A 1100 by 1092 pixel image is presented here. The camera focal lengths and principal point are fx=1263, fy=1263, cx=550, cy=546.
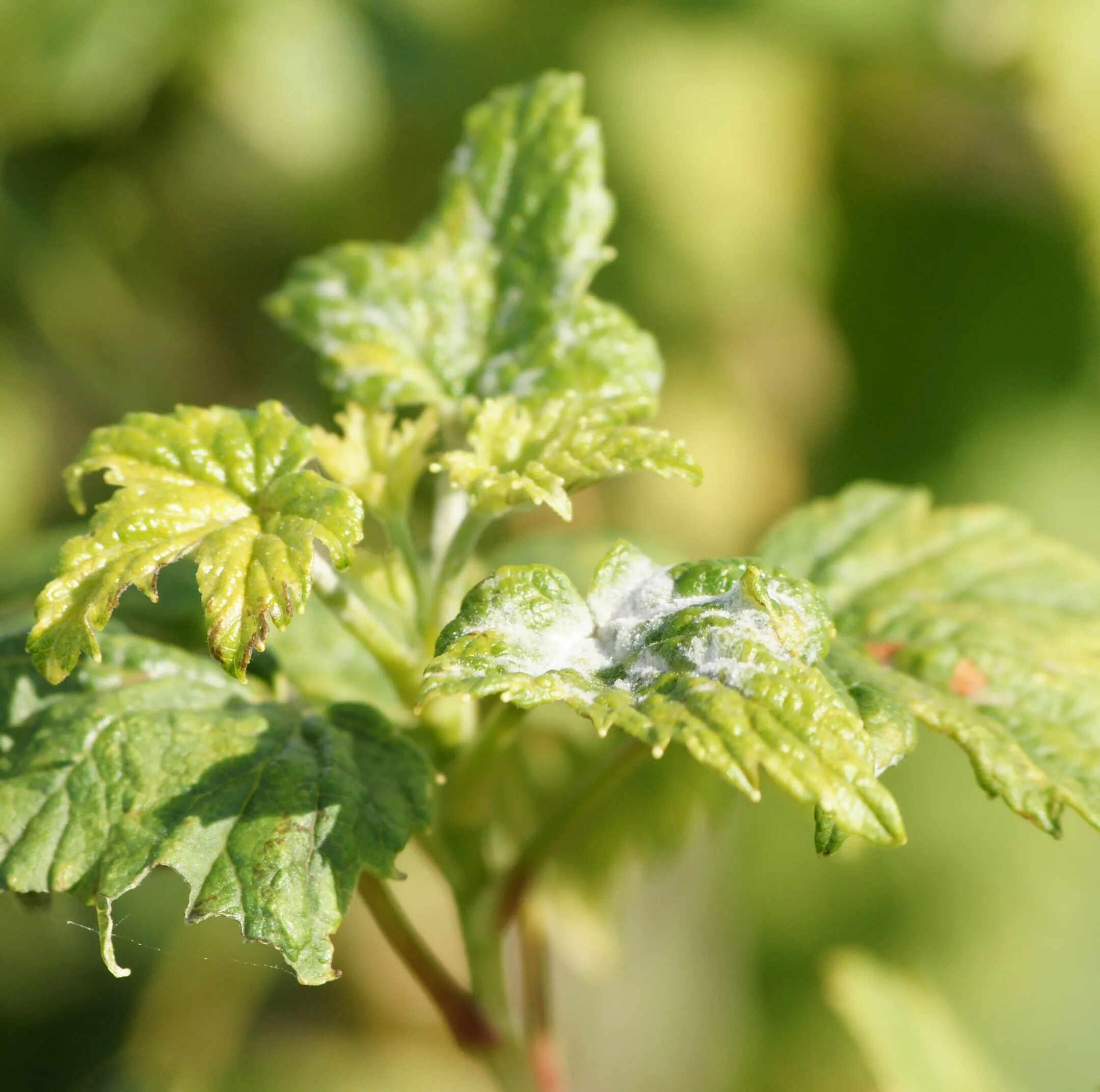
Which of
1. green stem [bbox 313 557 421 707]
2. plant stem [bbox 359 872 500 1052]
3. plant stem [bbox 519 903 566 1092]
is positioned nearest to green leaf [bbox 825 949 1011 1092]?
plant stem [bbox 519 903 566 1092]

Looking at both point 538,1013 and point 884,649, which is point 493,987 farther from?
point 884,649

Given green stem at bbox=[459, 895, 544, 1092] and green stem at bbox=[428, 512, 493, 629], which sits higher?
green stem at bbox=[428, 512, 493, 629]

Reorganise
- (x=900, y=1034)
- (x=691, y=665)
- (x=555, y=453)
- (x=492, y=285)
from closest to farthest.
A: (x=691, y=665)
(x=555, y=453)
(x=492, y=285)
(x=900, y=1034)

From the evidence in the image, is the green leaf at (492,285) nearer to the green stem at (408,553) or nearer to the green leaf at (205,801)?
the green stem at (408,553)

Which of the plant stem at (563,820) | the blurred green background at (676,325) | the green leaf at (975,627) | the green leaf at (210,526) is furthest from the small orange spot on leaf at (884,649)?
the blurred green background at (676,325)

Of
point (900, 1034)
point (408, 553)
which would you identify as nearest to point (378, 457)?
point (408, 553)

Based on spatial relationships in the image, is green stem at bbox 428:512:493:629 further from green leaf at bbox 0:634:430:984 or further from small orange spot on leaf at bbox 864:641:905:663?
small orange spot on leaf at bbox 864:641:905:663
